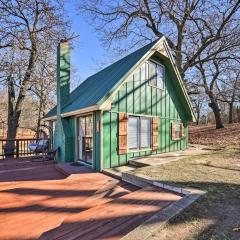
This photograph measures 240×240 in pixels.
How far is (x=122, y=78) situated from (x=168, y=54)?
3075 millimetres

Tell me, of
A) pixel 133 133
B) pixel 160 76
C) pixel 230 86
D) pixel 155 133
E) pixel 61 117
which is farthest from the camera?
pixel 230 86

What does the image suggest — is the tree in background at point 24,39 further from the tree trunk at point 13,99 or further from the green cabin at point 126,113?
the green cabin at point 126,113

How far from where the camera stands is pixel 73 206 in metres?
4.66

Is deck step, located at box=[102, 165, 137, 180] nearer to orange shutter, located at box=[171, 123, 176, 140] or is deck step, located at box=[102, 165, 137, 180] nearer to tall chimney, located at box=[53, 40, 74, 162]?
tall chimney, located at box=[53, 40, 74, 162]

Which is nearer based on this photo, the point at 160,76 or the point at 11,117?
the point at 160,76

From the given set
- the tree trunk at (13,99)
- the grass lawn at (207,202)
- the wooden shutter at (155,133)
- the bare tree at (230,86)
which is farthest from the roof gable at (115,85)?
the bare tree at (230,86)

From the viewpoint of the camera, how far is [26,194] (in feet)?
17.8

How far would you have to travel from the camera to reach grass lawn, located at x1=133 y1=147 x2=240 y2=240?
121 inches

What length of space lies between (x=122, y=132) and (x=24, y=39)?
9191 mm

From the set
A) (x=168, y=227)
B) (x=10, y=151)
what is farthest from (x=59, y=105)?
(x=168, y=227)

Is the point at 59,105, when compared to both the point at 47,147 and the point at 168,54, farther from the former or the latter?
the point at 168,54

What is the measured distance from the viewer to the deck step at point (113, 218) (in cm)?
329

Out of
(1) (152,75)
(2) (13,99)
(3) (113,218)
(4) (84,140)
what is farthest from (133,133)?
(2) (13,99)

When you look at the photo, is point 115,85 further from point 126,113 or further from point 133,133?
point 133,133
